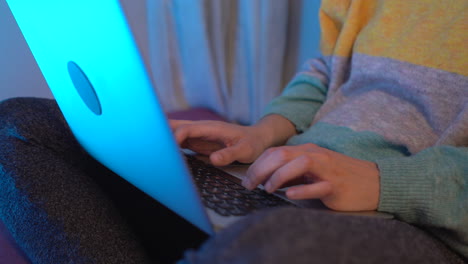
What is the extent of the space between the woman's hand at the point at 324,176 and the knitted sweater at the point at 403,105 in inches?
0.9

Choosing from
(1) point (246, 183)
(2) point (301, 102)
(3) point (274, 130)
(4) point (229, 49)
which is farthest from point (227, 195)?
(4) point (229, 49)

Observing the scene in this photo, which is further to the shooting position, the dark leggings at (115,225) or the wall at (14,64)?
the wall at (14,64)

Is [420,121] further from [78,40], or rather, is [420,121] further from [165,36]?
[165,36]

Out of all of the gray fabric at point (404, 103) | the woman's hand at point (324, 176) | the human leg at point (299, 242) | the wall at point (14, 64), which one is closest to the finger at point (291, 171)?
the woman's hand at point (324, 176)

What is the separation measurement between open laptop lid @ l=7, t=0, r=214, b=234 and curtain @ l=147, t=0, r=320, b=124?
2.67 ft

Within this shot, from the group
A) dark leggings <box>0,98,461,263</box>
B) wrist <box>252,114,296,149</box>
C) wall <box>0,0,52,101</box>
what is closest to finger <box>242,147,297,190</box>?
dark leggings <box>0,98,461,263</box>

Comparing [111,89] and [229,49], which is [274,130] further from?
[229,49]

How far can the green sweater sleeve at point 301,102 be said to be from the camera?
2.70ft

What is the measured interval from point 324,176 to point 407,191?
11 centimetres

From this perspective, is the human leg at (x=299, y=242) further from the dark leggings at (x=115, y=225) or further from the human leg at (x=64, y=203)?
the human leg at (x=64, y=203)

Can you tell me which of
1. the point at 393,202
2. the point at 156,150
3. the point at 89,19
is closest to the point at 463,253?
the point at 393,202

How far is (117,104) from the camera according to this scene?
1.27 ft

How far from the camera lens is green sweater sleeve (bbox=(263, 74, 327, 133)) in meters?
0.82

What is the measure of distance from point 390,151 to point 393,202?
188mm
